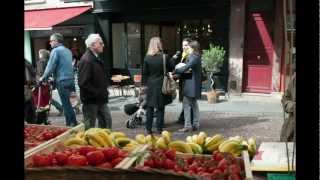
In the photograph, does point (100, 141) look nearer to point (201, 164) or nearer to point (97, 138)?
point (97, 138)

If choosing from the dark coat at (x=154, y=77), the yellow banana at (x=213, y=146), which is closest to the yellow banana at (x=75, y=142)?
the yellow banana at (x=213, y=146)

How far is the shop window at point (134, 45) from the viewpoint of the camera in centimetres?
1642

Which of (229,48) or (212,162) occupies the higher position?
(229,48)

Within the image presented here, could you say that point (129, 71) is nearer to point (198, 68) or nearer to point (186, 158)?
point (198, 68)

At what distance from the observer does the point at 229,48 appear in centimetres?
1394

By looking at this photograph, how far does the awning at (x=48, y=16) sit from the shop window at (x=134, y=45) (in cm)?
170

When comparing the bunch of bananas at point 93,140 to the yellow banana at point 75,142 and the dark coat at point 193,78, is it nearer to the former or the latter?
the yellow banana at point 75,142

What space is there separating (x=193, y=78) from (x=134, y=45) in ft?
28.6

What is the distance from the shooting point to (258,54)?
13742 mm

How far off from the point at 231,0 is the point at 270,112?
411cm

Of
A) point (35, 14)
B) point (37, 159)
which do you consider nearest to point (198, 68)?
point (37, 159)

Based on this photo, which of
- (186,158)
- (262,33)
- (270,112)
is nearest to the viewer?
(186,158)

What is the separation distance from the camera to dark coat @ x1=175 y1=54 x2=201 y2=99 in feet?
26.6

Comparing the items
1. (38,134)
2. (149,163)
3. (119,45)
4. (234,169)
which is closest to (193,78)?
(38,134)
